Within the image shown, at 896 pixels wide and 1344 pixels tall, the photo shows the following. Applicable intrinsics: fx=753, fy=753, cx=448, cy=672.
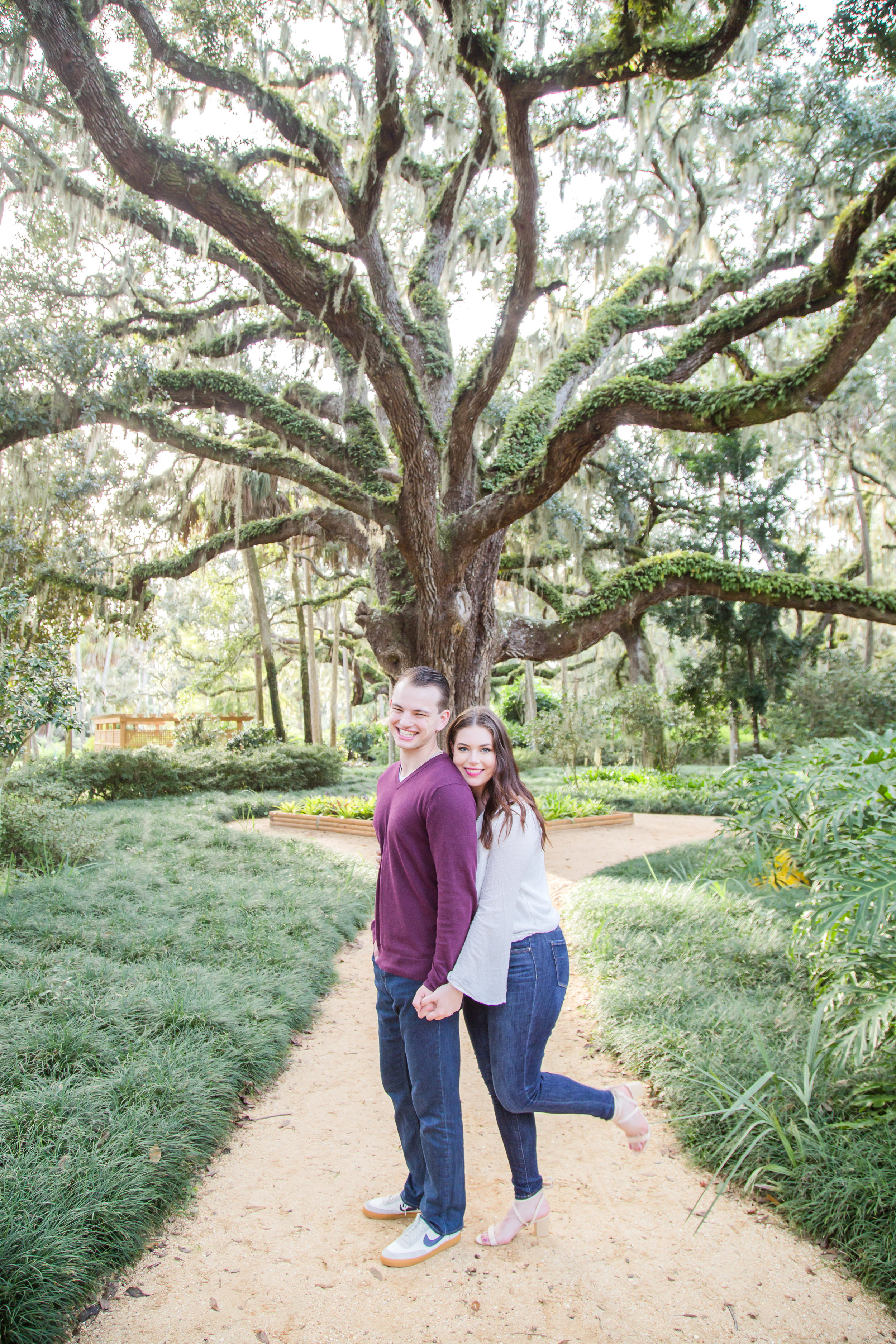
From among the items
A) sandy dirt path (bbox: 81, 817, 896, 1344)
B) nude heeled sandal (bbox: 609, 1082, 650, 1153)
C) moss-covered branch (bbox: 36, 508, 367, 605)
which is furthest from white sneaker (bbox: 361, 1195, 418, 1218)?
moss-covered branch (bbox: 36, 508, 367, 605)

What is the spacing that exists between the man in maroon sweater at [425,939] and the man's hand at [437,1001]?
2 centimetres

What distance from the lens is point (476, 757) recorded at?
225 centimetres

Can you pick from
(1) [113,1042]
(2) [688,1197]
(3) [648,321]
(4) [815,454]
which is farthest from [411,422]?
(4) [815,454]

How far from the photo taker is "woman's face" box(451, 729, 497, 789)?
2.25m

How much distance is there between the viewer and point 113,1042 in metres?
3.11

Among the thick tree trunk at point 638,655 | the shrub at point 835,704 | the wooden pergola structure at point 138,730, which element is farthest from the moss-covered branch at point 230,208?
the wooden pergola structure at point 138,730

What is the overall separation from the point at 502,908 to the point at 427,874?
0.80 ft

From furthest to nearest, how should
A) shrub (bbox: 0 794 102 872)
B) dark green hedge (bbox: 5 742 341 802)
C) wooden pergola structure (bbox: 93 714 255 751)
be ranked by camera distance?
wooden pergola structure (bbox: 93 714 255 751) < dark green hedge (bbox: 5 742 341 802) < shrub (bbox: 0 794 102 872)

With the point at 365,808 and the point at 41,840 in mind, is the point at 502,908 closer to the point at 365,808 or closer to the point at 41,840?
the point at 41,840

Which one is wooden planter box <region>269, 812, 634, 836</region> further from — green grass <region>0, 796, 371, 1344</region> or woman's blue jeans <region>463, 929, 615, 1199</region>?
woman's blue jeans <region>463, 929, 615, 1199</region>

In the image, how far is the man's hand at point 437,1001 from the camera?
204 centimetres

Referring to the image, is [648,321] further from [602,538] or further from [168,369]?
[602,538]

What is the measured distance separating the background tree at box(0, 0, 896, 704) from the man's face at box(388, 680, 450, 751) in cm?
463

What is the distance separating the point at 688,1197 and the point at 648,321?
9.57 meters
